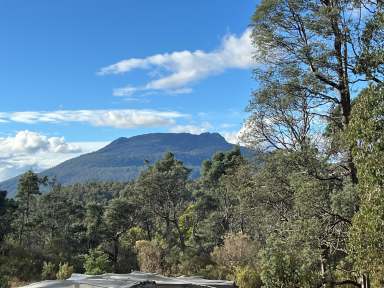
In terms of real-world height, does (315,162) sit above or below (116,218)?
above

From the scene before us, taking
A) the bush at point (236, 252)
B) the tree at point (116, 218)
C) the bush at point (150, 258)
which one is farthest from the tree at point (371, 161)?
the tree at point (116, 218)

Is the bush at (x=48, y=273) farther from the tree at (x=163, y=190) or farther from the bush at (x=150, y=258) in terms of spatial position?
the tree at (x=163, y=190)

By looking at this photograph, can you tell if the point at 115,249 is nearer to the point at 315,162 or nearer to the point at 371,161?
the point at 315,162

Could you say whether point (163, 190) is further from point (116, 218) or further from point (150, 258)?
point (150, 258)

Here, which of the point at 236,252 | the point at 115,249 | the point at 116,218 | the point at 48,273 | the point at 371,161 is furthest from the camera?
the point at 115,249

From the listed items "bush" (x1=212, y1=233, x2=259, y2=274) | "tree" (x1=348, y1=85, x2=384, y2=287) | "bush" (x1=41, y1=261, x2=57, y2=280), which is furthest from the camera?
"bush" (x1=41, y1=261, x2=57, y2=280)

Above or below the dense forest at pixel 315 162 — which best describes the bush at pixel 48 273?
below


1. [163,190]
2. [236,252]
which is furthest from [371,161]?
[163,190]

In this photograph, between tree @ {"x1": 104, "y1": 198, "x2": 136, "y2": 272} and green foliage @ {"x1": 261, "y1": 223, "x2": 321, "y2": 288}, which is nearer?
green foliage @ {"x1": 261, "y1": 223, "x2": 321, "y2": 288}

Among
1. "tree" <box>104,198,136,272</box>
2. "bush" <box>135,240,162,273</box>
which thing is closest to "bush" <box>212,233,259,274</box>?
"bush" <box>135,240,162,273</box>

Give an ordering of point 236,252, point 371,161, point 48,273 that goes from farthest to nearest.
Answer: point 48,273 → point 236,252 → point 371,161

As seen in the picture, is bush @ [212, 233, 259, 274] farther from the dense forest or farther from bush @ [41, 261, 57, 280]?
bush @ [41, 261, 57, 280]

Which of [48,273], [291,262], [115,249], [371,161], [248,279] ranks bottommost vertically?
[248,279]

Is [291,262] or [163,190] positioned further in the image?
[163,190]
